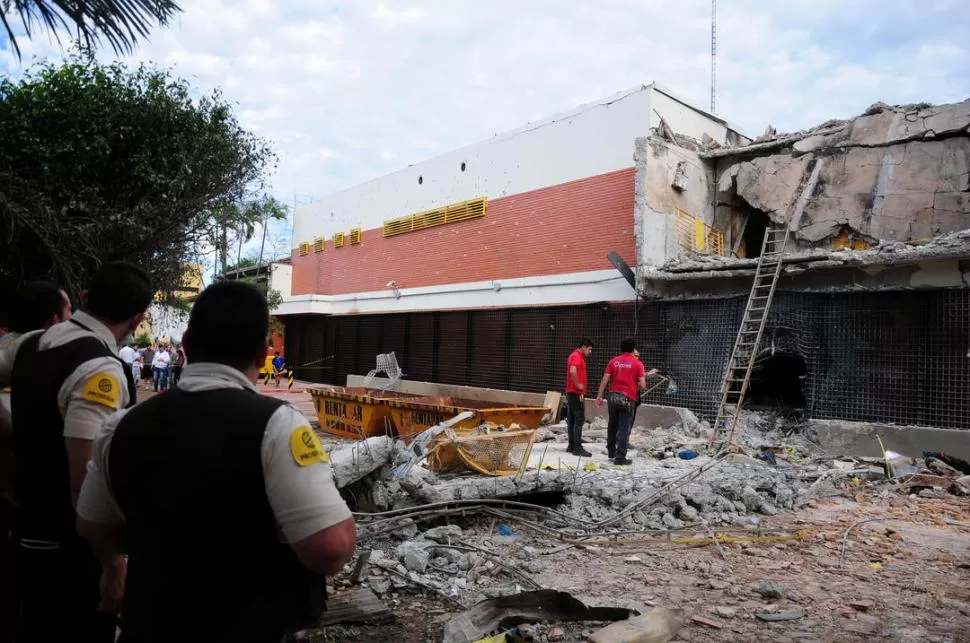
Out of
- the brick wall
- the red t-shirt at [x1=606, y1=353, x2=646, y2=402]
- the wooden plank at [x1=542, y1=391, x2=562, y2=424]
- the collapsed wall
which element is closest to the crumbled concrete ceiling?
the collapsed wall

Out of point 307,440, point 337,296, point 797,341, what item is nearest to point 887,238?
point 797,341

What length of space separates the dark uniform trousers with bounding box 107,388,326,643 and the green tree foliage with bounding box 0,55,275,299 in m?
8.51

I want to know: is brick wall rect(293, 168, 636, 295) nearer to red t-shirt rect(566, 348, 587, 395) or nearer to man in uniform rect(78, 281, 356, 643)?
red t-shirt rect(566, 348, 587, 395)

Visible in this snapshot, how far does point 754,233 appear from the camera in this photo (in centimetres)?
1527

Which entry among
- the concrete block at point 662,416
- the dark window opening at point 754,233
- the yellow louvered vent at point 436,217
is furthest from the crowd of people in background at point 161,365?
the dark window opening at point 754,233

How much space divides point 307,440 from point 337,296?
21.9m

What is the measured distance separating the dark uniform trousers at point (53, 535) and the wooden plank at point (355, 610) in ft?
5.12

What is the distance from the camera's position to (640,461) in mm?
9547

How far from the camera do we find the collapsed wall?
10.8 meters

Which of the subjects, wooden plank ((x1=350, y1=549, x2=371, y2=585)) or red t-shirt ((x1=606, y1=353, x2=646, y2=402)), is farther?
red t-shirt ((x1=606, y1=353, x2=646, y2=402))

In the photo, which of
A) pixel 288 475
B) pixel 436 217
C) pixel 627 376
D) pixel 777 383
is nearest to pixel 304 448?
pixel 288 475

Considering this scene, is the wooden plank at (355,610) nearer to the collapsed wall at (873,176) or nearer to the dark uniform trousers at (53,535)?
the dark uniform trousers at (53,535)

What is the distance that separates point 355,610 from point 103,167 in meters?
8.96

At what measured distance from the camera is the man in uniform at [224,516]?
1532mm
